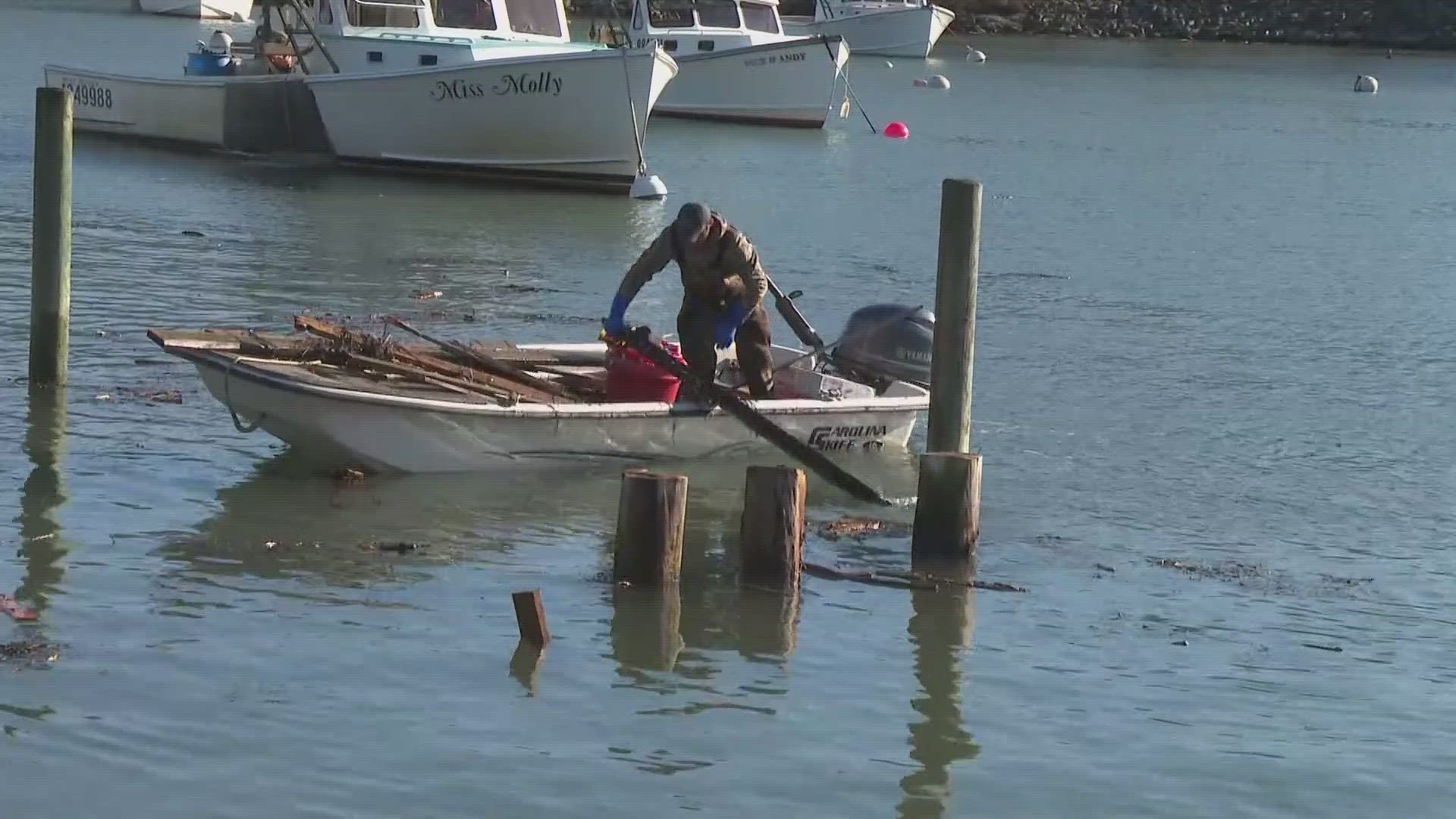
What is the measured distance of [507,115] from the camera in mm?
24562

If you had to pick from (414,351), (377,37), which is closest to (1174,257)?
(377,37)

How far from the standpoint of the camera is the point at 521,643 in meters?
8.71

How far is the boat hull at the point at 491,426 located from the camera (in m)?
10.7

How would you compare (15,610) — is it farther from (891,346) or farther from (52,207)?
(891,346)

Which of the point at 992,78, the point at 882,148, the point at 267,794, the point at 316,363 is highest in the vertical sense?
the point at 992,78

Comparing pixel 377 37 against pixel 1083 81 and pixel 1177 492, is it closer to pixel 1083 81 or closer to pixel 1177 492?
pixel 1177 492

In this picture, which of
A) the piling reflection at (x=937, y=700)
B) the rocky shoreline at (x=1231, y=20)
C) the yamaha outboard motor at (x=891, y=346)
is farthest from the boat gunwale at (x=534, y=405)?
the rocky shoreline at (x=1231, y=20)

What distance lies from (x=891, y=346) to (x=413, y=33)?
13.8 metres

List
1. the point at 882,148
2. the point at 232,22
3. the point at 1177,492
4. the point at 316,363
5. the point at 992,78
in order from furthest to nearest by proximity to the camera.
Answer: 1. the point at 232,22
2. the point at 992,78
3. the point at 882,148
4. the point at 1177,492
5. the point at 316,363

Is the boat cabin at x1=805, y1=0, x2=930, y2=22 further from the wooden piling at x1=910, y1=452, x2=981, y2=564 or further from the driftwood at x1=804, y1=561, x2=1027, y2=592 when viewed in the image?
the driftwood at x1=804, y1=561, x2=1027, y2=592

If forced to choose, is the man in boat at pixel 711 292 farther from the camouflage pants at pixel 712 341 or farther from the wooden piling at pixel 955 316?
the wooden piling at pixel 955 316

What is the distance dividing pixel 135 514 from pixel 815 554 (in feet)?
10.9

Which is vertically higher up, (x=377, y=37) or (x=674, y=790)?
(x=377, y=37)

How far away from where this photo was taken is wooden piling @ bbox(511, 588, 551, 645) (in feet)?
28.3
